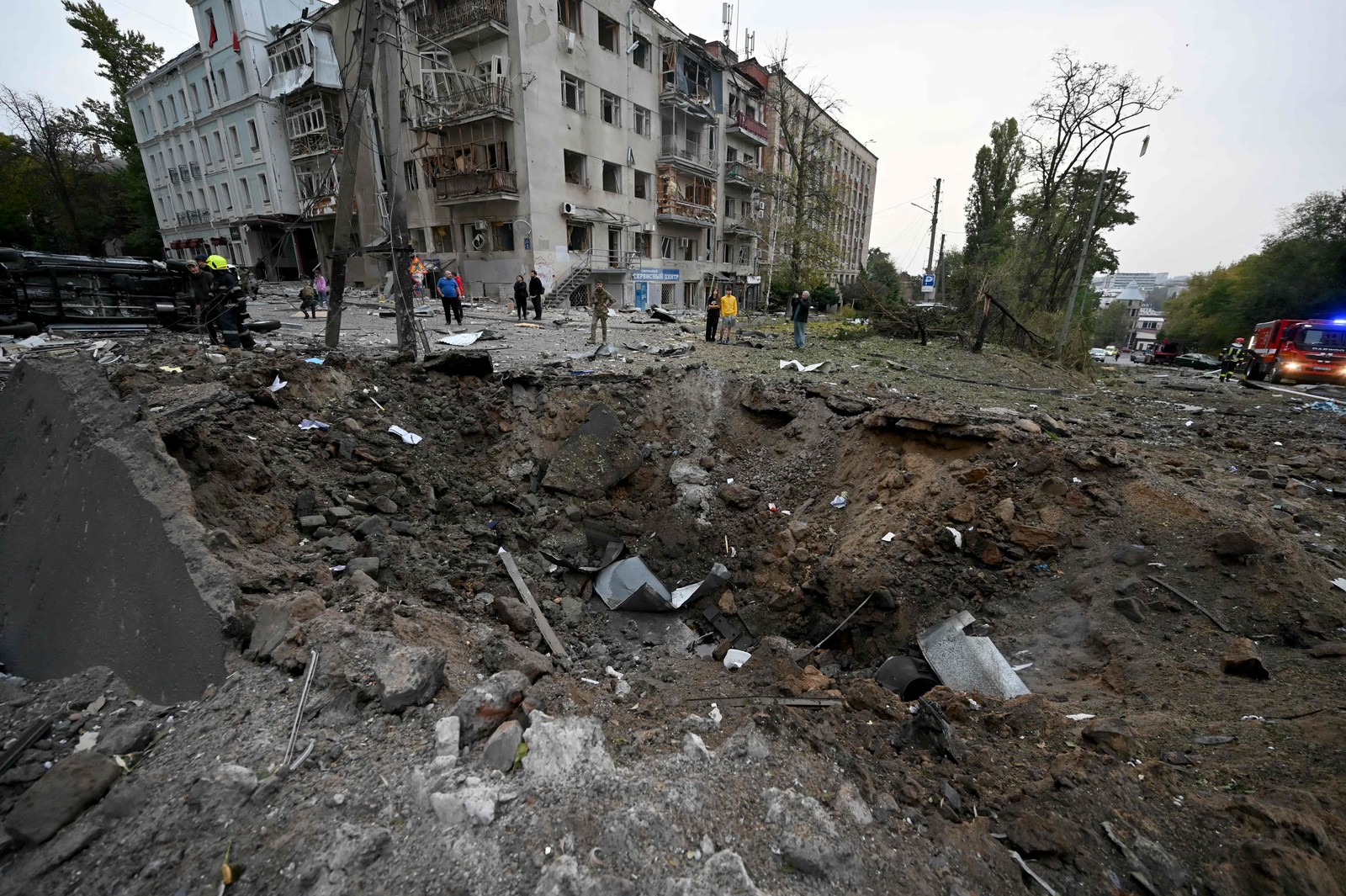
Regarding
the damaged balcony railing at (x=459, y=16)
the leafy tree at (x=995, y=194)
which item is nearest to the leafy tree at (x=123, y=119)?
the damaged balcony railing at (x=459, y=16)

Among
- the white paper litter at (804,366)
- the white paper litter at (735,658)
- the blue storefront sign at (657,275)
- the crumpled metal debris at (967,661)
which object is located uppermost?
the blue storefront sign at (657,275)

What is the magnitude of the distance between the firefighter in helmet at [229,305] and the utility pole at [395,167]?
2.12 meters

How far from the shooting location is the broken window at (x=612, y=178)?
2498cm

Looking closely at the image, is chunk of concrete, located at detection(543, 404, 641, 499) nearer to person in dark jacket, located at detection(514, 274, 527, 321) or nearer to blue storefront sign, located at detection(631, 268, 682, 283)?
person in dark jacket, located at detection(514, 274, 527, 321)

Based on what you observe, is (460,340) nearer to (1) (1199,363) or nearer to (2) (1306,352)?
(2) (1306,352)

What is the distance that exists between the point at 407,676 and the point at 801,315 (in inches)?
451

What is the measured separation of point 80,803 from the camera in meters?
1.90

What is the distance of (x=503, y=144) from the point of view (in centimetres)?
2106

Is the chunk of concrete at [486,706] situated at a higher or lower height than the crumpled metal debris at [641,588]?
higher

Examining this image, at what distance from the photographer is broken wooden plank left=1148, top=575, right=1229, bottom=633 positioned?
3.80 metres

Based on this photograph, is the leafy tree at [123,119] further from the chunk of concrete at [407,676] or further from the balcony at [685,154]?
the chunk of concrete at [407,676]

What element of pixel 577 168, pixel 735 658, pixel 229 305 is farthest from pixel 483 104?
pixel 735 658

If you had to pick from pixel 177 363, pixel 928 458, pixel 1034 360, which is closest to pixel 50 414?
pixel 177 363

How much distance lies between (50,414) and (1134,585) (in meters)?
8.33
